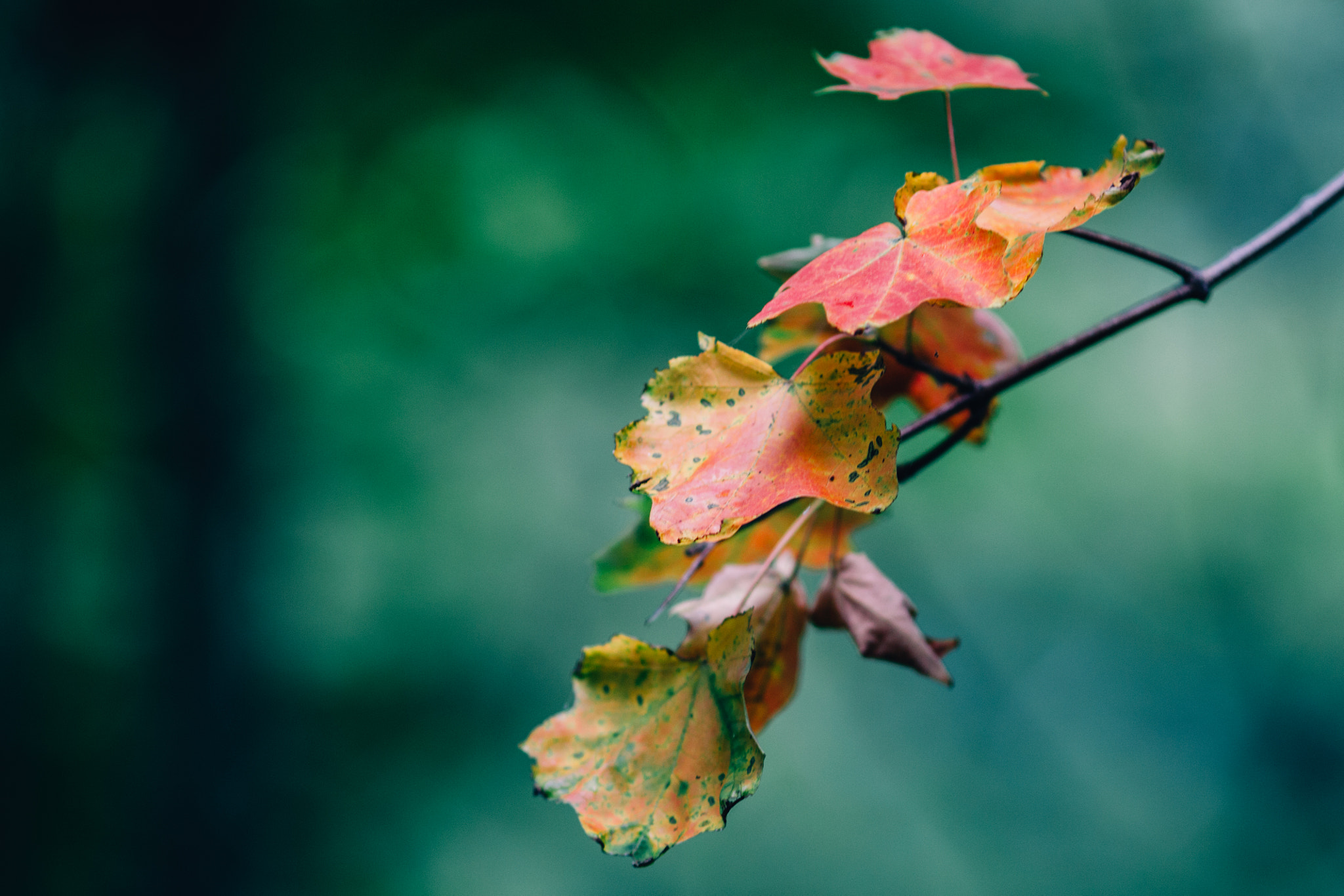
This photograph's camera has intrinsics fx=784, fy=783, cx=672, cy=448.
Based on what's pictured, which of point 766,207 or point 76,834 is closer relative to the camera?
point 76,834

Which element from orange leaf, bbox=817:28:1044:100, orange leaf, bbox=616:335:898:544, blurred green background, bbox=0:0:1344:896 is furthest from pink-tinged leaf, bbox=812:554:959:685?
blurred green background, bbox=0:0:1344:896

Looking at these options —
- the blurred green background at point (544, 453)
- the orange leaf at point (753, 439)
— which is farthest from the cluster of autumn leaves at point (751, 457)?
the blurred green background at point (544, 453)

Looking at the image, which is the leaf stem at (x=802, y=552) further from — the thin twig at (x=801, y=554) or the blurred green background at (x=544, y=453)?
the blurred green background at (x=544, y=453)

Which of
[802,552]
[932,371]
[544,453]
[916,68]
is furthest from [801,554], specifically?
[544,453]

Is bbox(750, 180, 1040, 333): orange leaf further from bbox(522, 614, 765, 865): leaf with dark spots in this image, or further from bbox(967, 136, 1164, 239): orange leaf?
bbox(522, 614, 765, 865): leaf with dark spots

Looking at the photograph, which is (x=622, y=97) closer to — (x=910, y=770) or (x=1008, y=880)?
(x=910, y=770)

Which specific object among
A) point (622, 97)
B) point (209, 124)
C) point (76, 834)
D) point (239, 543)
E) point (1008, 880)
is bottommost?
point (1008, 880)

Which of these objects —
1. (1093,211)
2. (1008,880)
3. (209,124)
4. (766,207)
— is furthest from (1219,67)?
(209,124)
